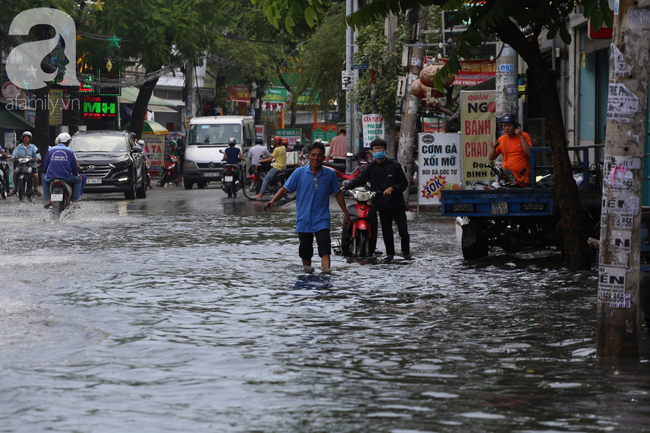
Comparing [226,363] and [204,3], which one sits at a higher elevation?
[204,3]

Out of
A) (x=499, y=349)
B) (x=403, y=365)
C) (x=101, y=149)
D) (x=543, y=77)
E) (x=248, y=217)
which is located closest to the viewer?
(x=403, y=365)

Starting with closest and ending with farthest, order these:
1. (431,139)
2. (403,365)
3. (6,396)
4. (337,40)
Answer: (6,396)
(403,365)
(431,139)
(337,40)

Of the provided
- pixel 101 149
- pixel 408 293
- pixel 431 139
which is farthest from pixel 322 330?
pixel 101 149

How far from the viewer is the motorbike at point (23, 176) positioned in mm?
28891

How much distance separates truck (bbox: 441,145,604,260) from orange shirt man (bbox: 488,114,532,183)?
0.71m

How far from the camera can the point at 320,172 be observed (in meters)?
12.9

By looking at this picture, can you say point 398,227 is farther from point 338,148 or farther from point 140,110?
point 140,110

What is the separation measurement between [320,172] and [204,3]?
28.8 m

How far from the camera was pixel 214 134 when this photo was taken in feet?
125

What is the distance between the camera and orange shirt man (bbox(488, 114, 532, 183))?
49.4 ft

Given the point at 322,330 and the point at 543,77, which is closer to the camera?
the point at 322,330

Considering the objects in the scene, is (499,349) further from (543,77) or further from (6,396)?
(543,77)

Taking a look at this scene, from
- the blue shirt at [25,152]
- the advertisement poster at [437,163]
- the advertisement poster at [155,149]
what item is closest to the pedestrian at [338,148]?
the blue shirt at [25,152]

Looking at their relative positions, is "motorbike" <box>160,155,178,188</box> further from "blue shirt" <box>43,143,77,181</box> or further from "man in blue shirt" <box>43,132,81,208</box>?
"blue shirt" <box>43,143,77,181</box>
